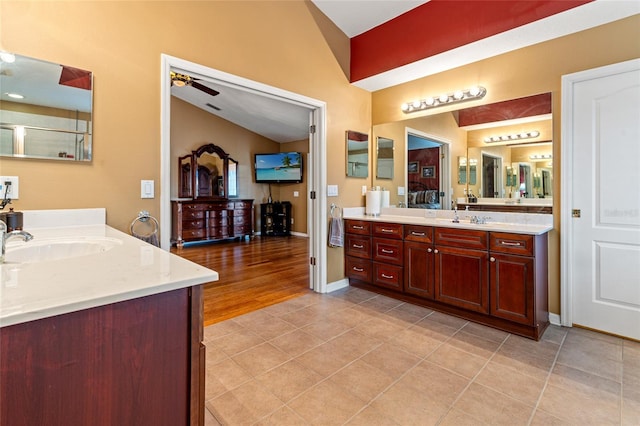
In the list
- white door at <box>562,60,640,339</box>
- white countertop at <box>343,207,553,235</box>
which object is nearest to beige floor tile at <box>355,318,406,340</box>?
white countertop at <box>343,207,553,235</box>

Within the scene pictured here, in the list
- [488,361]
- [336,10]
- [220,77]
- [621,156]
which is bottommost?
[488,361]

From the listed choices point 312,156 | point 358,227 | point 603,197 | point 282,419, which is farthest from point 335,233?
point 603,197

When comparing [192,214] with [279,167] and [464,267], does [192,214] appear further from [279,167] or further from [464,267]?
[464,267]

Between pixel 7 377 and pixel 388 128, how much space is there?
12.0 feet

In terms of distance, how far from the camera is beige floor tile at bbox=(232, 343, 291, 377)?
76.5 inches

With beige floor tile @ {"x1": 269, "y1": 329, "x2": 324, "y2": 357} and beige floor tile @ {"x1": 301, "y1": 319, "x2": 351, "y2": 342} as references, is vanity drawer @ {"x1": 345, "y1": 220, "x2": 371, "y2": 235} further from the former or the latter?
beige floor tile @ {"x1": 269, "y1": 329, "x2": 324, "y2": 357}

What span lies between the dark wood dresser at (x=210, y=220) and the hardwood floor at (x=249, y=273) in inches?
A: 8.6

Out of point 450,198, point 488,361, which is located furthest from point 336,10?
point 488,361

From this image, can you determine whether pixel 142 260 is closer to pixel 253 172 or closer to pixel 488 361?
pixel 488 361

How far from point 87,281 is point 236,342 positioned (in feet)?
5.61

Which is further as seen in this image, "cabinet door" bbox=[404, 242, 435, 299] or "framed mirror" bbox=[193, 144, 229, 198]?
"framed mirror" bbox=[193, 144, 229, 198]

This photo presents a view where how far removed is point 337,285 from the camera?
352cm

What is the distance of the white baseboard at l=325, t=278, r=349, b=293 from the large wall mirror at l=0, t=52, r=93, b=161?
8.03 ft

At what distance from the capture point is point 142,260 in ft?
3.22
